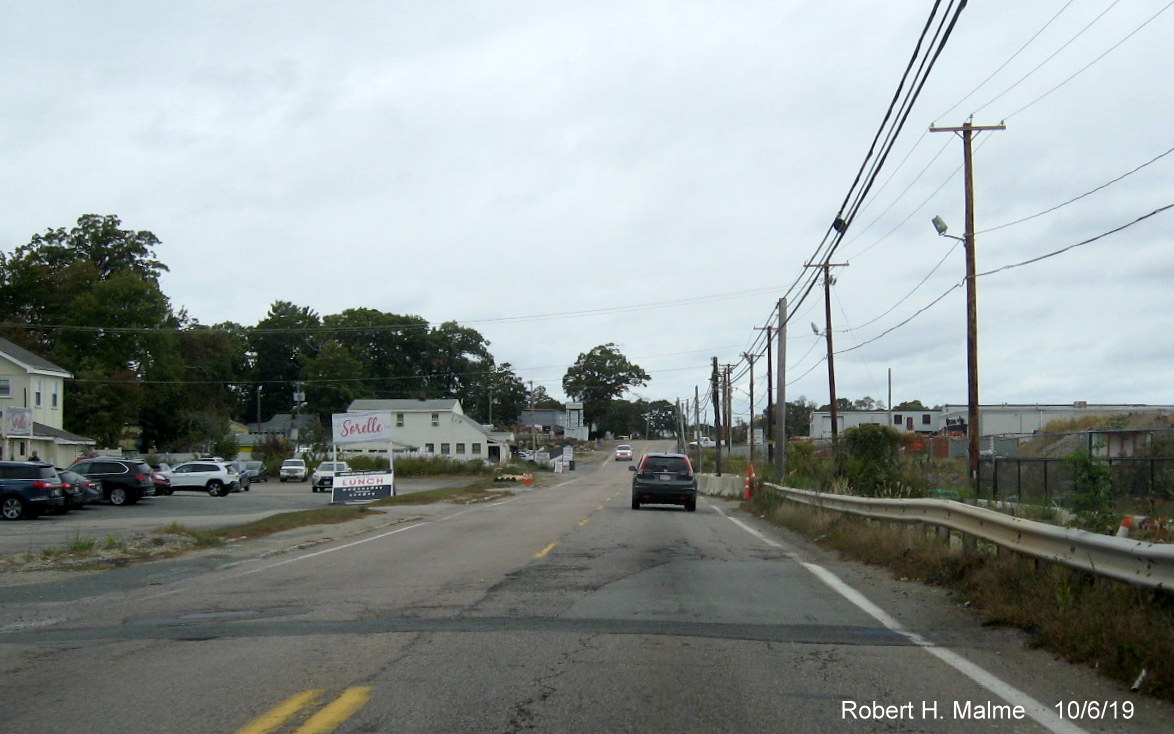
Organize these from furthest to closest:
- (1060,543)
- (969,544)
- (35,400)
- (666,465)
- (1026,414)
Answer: (1026,414), (35,400), (666,465), (969,544), (1060,543)

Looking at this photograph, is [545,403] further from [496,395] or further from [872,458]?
[872,458]

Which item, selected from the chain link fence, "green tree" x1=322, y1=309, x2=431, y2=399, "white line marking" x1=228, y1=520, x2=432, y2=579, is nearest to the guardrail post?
the chain link fence

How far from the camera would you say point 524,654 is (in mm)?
8305

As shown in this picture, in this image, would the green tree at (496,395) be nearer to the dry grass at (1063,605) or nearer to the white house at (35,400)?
the white house at (35,400)

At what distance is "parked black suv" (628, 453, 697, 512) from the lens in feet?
101

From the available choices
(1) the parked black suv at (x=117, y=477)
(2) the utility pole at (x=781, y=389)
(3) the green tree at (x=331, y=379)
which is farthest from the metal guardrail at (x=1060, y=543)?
(3) the green tree at (x=331, y=379)

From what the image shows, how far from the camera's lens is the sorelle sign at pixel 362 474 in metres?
36.1

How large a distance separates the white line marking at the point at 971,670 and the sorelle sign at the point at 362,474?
2578cm

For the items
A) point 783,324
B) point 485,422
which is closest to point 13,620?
point 783,324

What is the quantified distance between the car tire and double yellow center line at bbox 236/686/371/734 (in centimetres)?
2494

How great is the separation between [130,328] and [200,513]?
1708 inches

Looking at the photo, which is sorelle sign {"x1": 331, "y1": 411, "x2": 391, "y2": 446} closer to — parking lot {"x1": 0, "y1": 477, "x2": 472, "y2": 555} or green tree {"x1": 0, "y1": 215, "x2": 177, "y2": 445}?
parking lot {"x1": 0, "y1": 477, "x2": 472, "y2": 555}

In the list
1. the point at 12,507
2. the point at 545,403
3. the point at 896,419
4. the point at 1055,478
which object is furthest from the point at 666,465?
the point at 545,403

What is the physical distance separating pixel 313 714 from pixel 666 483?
24611 mm
